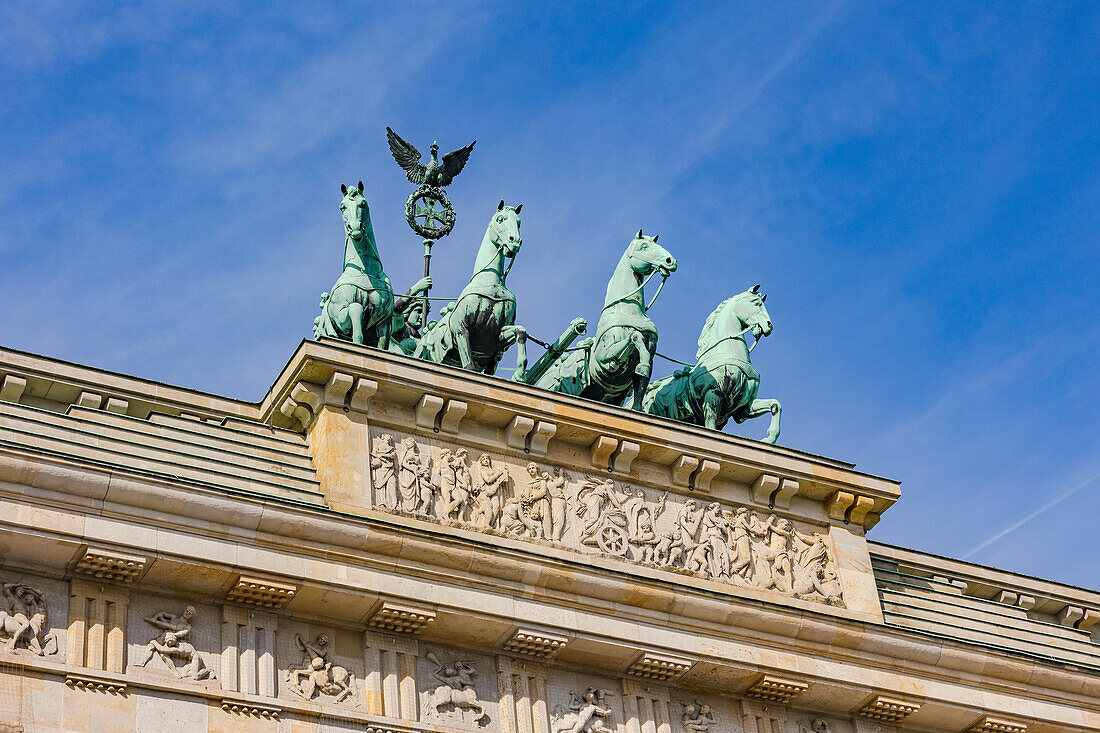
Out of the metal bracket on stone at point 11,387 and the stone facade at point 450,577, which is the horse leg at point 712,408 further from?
the metal bracket on stone at point 11,387

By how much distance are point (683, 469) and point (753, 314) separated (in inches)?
158

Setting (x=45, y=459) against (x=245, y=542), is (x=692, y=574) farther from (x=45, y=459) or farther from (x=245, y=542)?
(x=45, y=459)

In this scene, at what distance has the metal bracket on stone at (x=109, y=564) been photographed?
19516 mm

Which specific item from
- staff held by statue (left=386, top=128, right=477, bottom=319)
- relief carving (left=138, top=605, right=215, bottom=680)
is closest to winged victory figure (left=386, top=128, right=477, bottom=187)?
staff held by statue (left=386, top=128, right=477, bottom=319)

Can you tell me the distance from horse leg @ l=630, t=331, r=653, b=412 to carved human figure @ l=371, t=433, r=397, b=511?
410 cm

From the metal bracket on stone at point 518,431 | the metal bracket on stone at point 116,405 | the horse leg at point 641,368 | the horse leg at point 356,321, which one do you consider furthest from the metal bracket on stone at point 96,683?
the horse leg at point 641,368

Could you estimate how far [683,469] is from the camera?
78.0 feet

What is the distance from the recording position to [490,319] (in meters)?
24.8

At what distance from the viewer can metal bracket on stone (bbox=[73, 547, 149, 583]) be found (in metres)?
19.5

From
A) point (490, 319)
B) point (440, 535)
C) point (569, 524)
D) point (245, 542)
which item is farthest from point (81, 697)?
point (490, 319)

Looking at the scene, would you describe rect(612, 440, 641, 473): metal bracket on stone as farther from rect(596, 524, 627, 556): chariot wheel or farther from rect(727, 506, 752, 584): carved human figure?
rect(727, 506, 752, 584): carved human figure

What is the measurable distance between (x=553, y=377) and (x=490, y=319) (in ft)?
5.78

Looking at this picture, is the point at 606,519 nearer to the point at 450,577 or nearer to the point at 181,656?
the point at 450,577

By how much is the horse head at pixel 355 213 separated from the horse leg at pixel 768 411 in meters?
5.50
